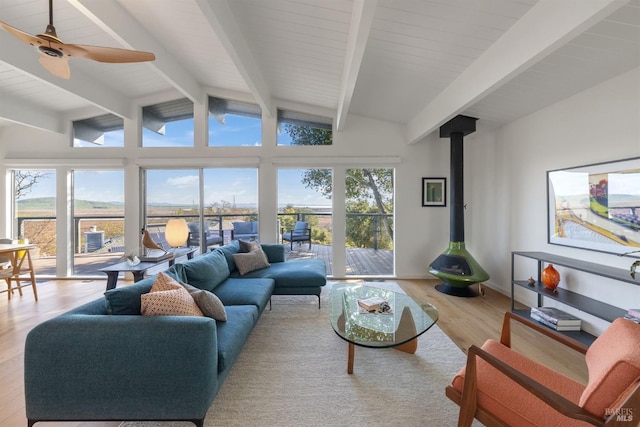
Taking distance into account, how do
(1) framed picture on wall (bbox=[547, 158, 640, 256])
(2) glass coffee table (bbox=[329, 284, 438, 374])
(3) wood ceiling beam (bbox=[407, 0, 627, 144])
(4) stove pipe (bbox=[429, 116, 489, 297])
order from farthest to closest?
(4) stove pipe (bbox=[429, 116, 489, 297]), (1) framed picture on wall (bbox=[547, 158, 640, 256]), (2) glass coffee table (bbox=[329, 284, 438, 374]), (3) wood ceiling beam (bbox=[407, 0, 627, 144])

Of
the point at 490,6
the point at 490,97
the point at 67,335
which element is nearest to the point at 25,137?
the point at 67,335

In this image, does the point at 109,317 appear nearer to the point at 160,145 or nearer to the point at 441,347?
the point at 441,347

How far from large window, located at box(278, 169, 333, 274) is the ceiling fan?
2608 mm

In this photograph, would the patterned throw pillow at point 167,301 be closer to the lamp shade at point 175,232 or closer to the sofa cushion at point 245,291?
the sofa cushion at point 245,291

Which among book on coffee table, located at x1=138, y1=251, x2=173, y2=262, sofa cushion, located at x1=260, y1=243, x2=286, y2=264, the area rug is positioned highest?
book on coffee table, located at x1=138, y1=251, x2=173, y2=262

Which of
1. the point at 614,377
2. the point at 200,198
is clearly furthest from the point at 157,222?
the point at 614,377

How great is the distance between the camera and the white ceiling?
186 cm

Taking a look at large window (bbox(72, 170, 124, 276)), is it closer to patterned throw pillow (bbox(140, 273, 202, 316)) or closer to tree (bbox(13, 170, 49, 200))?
tree (bbox(13, 170, 49, 200))

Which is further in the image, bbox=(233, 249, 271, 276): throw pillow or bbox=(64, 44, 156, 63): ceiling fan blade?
bbox=(233, 249, 271, 276): throw pillow

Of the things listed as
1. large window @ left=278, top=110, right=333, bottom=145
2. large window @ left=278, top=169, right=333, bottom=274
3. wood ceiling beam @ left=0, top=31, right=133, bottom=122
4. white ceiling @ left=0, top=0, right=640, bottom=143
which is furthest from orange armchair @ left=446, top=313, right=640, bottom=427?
wood ceiling beam @ left=0, top=31, right=133, bottom=122

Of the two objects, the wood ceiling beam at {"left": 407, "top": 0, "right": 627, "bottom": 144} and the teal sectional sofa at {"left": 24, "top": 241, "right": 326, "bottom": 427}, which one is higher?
the wood ceiling beam at {"left": 407, "top": 0, "right": 627, "bottom": 144}

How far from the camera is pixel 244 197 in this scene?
4.52m

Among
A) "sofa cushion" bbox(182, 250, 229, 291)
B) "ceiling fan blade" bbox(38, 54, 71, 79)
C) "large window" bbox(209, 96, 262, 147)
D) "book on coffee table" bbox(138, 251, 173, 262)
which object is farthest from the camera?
"large window" bbox(209, 96, 262, 147)

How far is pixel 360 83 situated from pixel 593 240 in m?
2.89
